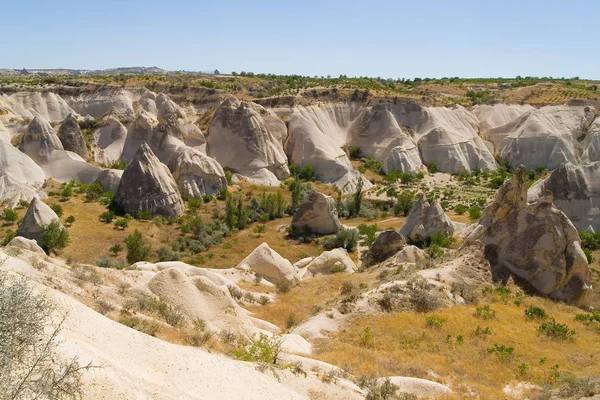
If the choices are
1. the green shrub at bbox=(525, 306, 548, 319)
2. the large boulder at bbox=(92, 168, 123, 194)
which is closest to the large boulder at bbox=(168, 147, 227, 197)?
the large boulder at bbox=(92, 168, 123, 194)

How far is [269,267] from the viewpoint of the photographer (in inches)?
918

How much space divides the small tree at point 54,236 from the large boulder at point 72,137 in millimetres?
17163

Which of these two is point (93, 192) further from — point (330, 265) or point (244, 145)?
point (330, 265)

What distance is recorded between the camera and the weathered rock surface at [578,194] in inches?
1246

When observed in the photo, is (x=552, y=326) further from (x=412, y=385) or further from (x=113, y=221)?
(x=113, y=221)

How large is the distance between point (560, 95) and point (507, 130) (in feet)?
42.7

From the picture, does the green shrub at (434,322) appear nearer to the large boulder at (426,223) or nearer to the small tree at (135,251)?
the large boulder at (426,223)

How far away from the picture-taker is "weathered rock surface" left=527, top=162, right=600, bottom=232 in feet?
104

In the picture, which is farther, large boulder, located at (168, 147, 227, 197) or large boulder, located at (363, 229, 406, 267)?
large boulder, located at (168, 147, 227, 197)

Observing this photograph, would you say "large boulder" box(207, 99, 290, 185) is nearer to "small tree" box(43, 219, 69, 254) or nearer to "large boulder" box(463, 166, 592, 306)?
"small tree" box(43, 219, 69, 254)

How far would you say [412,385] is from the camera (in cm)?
1144

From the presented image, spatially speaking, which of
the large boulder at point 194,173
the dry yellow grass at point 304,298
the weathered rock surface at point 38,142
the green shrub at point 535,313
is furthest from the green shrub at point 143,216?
the green shrub at point 535,313

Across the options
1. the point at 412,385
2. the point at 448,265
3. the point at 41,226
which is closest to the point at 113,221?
the point at 41,226

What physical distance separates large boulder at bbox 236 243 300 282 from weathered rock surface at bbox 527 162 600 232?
17418 mm
